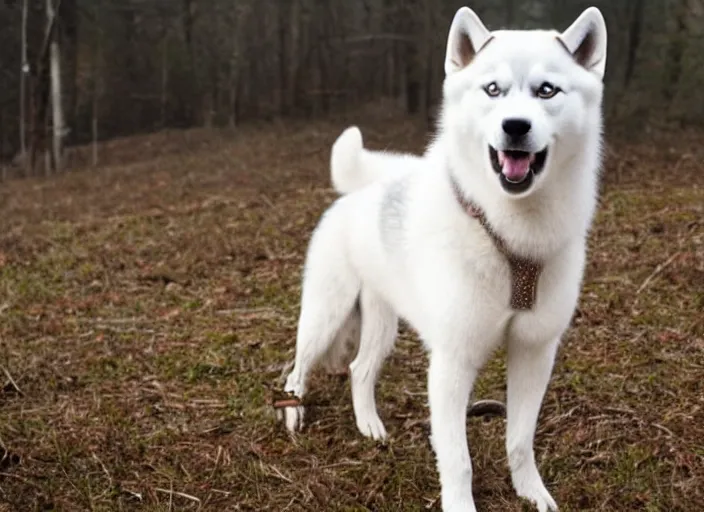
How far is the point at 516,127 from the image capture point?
2613mm

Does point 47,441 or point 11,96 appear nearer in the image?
point 47,441

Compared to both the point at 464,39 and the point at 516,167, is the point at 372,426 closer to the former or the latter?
the point at 516,167

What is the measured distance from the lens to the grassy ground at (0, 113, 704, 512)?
3.54 m

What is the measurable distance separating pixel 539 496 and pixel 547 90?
1.65 metres

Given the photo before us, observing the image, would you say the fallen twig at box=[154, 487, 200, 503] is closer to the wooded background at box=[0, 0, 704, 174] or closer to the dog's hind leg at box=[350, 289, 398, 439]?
the dog's hind leg at box=[350, 289, 398, 439]

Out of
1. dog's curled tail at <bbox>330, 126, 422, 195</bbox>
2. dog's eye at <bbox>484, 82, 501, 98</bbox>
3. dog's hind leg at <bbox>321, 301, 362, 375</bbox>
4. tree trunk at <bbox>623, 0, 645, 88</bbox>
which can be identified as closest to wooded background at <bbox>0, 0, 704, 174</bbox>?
tree trunk at <bbox>623, 0, 645, 88</bbox>

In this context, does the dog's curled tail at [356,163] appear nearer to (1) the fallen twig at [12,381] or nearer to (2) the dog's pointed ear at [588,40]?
(2) the dog's pointed ear at [588,40]

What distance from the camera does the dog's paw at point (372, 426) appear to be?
13.5 feet

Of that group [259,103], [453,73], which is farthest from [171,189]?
[259,103]

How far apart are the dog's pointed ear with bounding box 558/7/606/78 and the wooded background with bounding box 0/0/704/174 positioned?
50.6 ft

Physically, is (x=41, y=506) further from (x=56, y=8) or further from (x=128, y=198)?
(x=56, y=8)

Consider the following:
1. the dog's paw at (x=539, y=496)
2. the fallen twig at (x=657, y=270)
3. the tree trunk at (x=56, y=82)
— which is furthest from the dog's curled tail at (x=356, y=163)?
the tree trunk at (x=56, y=82)

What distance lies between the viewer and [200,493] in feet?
11.7

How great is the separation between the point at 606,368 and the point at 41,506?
2927 mm
